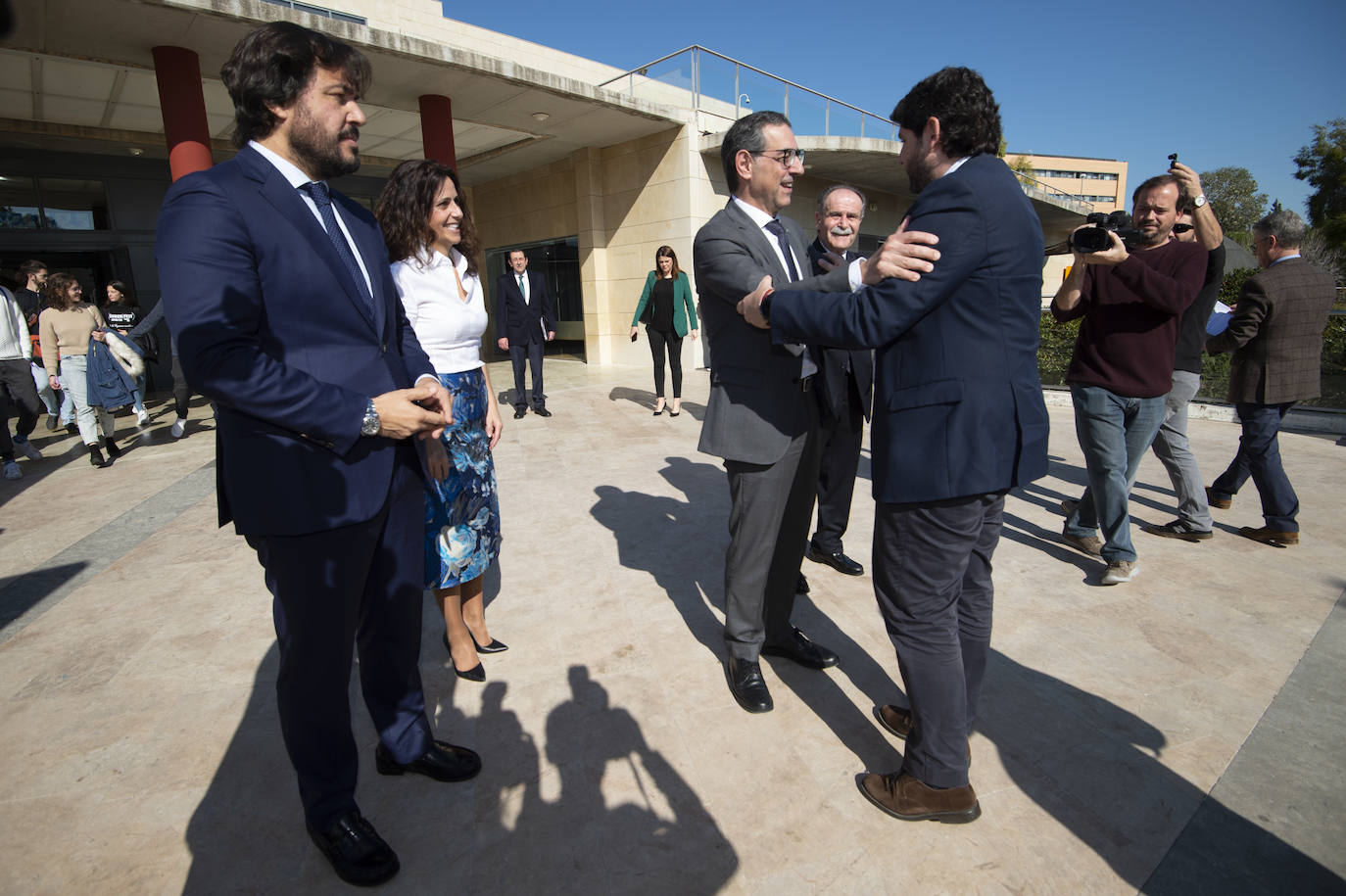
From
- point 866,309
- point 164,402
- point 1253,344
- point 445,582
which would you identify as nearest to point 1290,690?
point 866,309

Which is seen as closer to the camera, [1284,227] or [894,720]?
[894,720]

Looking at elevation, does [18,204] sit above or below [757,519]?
above

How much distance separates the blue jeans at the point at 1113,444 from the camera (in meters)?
3.59

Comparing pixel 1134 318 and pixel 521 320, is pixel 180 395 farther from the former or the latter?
pixel 1134 318

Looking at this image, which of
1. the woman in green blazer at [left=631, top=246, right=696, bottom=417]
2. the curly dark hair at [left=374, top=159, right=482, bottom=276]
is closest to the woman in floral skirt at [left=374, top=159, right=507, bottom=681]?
the curly dark hair at [left=374, top=159, right=482, bottom=276]

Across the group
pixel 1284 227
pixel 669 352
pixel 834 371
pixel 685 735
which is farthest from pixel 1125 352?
pixel 669 352

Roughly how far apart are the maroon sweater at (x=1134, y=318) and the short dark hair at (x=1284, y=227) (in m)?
1.31

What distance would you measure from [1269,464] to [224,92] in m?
13.4

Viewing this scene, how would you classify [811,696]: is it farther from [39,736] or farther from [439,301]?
[39,736]

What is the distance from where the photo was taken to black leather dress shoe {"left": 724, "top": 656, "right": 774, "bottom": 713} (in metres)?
2.55

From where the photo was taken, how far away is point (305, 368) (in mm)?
1683

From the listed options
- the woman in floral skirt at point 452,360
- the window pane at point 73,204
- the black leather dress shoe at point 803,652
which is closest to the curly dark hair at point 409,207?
the woman in floral skirt at point 452,360

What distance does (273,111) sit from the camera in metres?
1.67

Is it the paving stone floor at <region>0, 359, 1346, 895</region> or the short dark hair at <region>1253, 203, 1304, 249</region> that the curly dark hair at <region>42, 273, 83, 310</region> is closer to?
the paving stone floor at <region>0, 359, 1346, 895</region>
